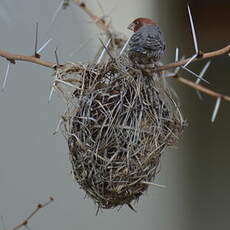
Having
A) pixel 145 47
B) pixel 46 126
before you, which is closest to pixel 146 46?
pixel 145 47

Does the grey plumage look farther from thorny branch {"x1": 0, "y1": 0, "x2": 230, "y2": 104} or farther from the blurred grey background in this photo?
the blurred grey background

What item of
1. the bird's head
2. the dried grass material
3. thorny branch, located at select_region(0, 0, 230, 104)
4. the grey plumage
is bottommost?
the dried grass material

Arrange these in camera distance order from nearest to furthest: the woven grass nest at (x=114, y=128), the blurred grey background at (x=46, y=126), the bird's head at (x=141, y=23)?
the woven grass nest at (x=114, y=128), the bird's head at (x=141, y=23), the blurred grey background at (x=46, y=126)

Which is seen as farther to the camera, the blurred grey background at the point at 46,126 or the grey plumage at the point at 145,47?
the blurred grey background at the point at 46,126

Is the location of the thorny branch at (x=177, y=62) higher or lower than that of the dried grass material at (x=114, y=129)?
higher

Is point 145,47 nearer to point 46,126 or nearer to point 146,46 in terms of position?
point 146,46

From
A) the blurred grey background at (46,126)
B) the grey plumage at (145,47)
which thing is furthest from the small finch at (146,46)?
the blurred grey background at (46,126)

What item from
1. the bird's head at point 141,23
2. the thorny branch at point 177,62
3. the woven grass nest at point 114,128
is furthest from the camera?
the bird's head at point 141,23

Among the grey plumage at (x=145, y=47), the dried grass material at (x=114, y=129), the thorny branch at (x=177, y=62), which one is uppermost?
the grey plumage at (x=145, y=47)

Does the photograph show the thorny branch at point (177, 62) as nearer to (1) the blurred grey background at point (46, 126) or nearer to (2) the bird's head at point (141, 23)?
(2) the bird's head at point (141, 23)

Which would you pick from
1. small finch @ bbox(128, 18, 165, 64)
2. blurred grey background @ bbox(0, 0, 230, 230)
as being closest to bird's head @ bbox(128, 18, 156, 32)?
small finch @ bbox(128, 18, 165, 64)
